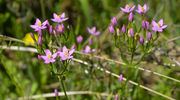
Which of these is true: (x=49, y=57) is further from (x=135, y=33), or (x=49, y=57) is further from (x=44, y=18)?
(x=44, y=18)

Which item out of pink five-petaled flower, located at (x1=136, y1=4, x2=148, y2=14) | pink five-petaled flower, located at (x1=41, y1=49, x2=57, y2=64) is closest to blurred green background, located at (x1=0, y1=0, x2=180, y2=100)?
pink five-petaled flower, located at (x1=136, y1=4, x2=148, y2=14)

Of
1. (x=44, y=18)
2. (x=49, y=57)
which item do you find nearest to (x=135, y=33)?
(x=49, y=57)

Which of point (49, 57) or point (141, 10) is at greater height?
point (141, 10)

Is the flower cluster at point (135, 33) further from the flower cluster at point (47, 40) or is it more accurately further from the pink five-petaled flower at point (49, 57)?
the pink five-petaled flower at point (49, 57)

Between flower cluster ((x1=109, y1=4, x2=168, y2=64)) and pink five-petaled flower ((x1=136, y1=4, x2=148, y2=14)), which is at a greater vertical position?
pink five-petaled flower ((x1=136, y1=4, x2=148, y2=14))

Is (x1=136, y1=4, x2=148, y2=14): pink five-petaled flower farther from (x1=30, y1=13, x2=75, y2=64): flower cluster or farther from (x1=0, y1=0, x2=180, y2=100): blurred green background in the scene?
(x1=30, y1=13, x2=75, y2=64): flower cluster

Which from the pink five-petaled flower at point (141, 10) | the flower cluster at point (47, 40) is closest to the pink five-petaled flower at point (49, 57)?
the flower cluster at point (47, 40)

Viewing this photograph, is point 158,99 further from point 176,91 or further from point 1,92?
point 1,92

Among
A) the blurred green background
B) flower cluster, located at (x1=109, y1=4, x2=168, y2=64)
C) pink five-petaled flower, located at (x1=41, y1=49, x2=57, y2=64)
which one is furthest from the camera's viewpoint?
the blurred green background

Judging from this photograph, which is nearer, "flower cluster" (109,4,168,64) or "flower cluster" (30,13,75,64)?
"flower cluster" (30,13,75,64)
